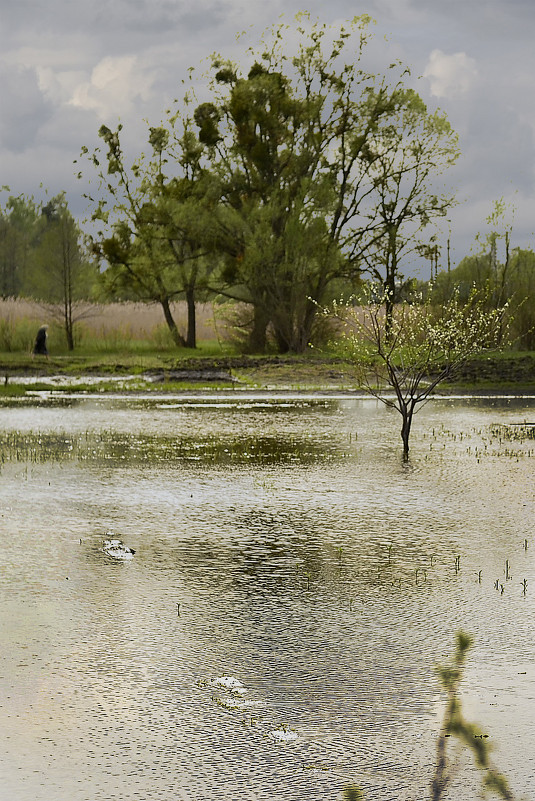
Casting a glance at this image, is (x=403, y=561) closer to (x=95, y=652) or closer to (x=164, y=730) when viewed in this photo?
(x=95, y=652)

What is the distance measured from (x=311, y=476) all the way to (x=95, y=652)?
25.7 ft

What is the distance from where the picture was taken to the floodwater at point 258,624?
5.11 meters

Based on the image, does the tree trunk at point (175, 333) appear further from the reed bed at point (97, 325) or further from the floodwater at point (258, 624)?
the floodwater at point (258, 624)

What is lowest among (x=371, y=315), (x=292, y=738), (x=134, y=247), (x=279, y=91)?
(x=292, y=738)

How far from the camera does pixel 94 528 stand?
1081cm

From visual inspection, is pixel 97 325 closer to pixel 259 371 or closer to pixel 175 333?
pixel 175 333

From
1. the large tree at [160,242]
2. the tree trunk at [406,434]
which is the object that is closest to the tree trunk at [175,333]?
the large tree at [160,242]

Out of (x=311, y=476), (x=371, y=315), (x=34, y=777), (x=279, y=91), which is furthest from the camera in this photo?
(x=279, y=91)

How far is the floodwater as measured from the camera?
16.8 feet

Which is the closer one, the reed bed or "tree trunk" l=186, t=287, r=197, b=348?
the reed bed

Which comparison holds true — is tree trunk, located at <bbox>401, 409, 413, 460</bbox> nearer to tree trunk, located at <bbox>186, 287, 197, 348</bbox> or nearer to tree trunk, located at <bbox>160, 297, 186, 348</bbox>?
tree trunk, located at <bbox>160, 297, 186, 348</bbox>

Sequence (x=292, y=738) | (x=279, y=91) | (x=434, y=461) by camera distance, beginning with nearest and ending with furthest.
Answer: (x=292, y=738) < (x=434, y=461) < (x=279, y=91)

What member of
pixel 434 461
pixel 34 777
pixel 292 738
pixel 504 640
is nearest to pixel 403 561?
pixel 504 640

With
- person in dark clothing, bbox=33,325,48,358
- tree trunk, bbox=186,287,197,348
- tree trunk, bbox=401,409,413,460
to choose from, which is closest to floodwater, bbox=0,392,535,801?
tree trunk, bbox=401,409,413,460
